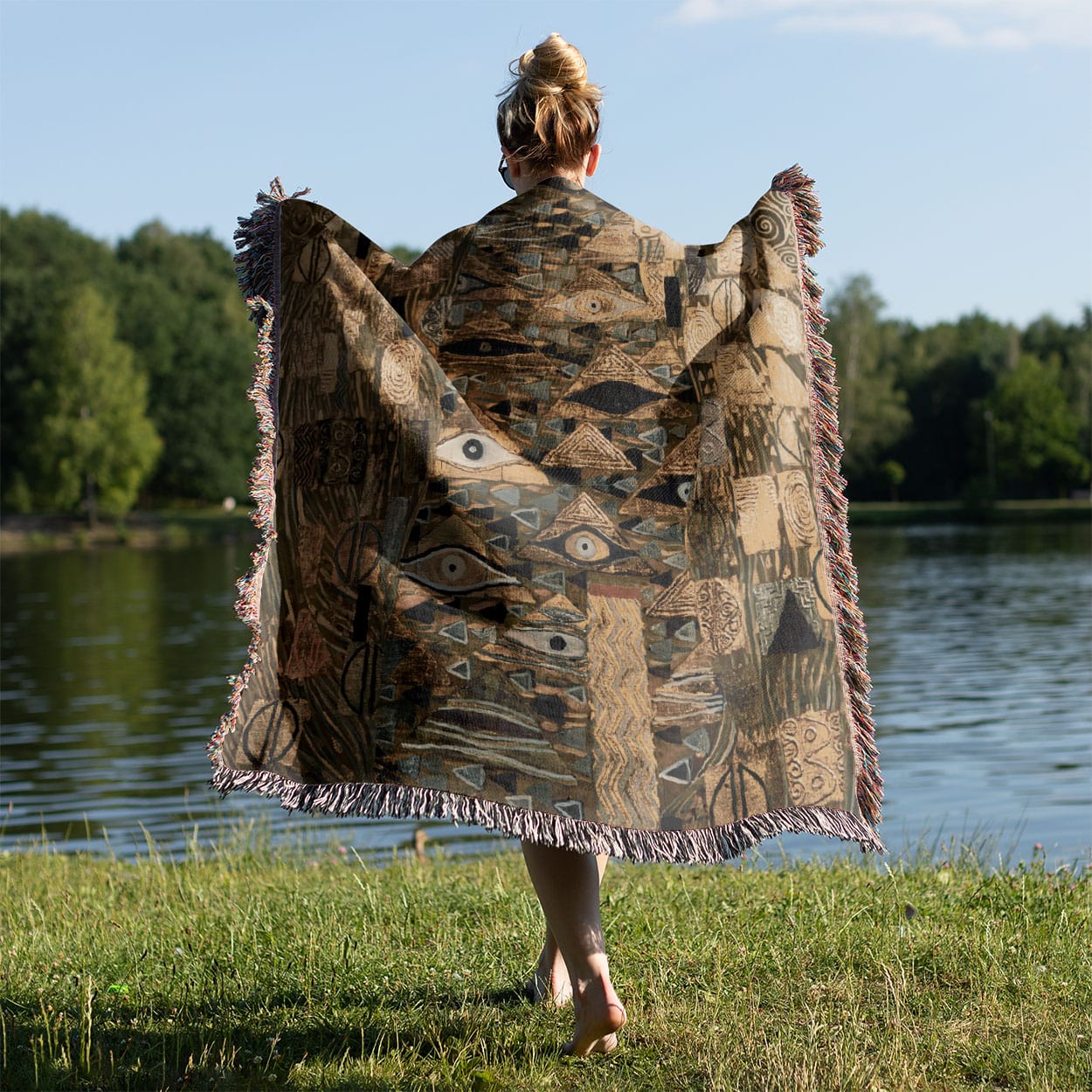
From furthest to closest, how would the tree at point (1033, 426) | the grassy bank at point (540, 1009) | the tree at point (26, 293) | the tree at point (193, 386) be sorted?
the tree at point (1033, 426)
the tree at point (193, 386)
the tree at point (26, 293)
the grassy bank at point (540, 1009)

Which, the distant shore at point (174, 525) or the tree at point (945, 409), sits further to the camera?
the tree at point (945, 409)

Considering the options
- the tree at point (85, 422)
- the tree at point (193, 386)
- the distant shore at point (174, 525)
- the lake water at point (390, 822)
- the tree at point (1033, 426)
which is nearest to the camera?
the lake water at point (390, 822)

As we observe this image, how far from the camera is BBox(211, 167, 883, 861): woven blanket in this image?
2.96 meters

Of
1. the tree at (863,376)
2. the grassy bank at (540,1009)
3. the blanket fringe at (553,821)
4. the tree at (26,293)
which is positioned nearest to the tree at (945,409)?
the tree at (863,376)

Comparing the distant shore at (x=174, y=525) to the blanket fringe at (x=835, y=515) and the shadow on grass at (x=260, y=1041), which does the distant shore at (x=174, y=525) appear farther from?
the blanket fringe at (x=835, y=515)

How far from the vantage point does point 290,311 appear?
10.8ft

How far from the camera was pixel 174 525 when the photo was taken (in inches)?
2117

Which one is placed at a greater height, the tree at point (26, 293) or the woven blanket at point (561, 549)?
the tree at point (26, 293)

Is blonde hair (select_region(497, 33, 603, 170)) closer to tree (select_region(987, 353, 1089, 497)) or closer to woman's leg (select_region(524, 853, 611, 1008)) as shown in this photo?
woman's leg (select_region(524, 853, 611, 1008))

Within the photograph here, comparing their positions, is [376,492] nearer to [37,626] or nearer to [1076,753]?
[1076,753]

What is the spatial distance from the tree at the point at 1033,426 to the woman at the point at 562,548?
70114 millimetres

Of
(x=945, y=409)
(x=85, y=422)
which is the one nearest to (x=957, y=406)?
(x=945, y=409)

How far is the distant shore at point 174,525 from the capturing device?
5094cm

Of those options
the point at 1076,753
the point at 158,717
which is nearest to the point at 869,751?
the point at 1076,753
